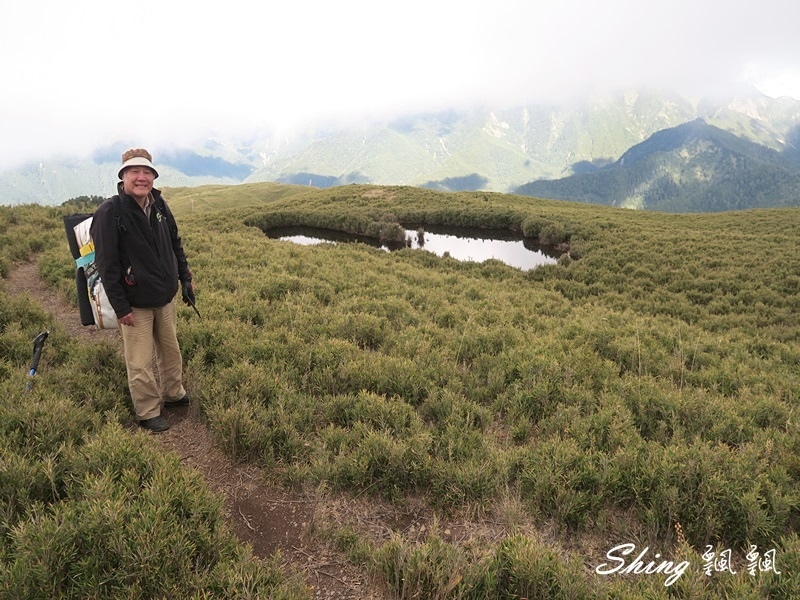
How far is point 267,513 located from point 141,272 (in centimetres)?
378

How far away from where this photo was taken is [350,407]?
666 cm

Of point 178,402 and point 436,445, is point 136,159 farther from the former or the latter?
point 436,445

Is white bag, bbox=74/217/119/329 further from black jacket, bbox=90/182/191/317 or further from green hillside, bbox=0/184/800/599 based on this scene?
green hillside, bbox=0/184/800/599

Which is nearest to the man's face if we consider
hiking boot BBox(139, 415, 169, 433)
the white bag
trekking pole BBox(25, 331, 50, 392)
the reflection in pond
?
the white bag

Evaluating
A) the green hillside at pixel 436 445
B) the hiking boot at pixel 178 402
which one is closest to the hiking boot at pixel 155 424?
the green hillside at pixel 436 445

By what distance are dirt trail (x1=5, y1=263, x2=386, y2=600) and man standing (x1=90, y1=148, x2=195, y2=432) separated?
0.52 meters

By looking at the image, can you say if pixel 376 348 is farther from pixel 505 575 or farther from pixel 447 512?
pixel 505 575

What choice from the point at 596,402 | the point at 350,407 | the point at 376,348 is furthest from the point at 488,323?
the point at 350,407

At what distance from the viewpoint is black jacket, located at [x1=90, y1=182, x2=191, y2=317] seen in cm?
552

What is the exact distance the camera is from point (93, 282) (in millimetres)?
6117

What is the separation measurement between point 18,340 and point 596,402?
35.4 ft

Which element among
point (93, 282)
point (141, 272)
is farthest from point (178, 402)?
point (141, 272)

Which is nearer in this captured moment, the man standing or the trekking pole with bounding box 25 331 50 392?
the man standing

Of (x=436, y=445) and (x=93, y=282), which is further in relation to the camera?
(x=93, y=282)
